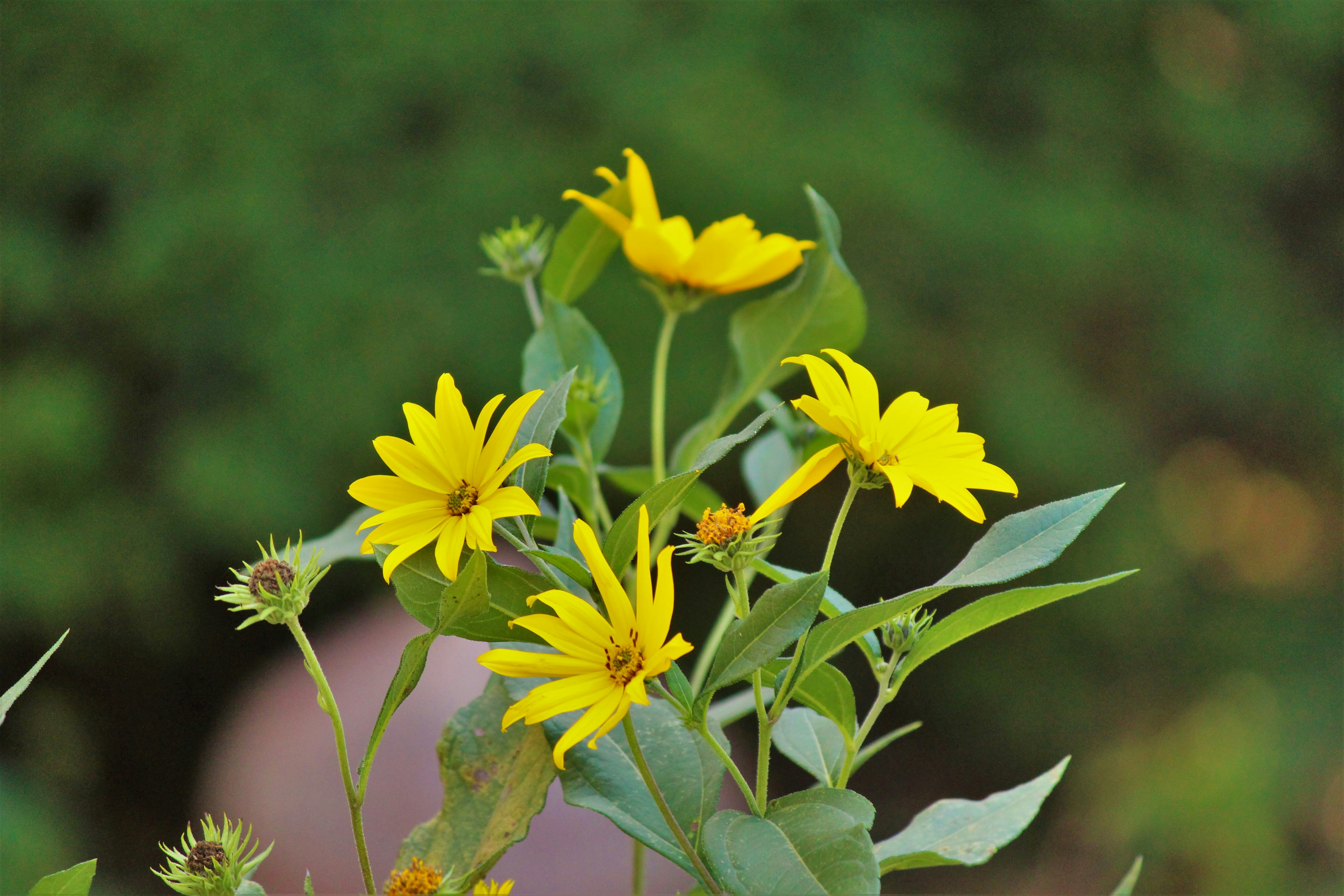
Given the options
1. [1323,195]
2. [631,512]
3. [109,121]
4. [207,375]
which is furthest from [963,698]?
[631,512]

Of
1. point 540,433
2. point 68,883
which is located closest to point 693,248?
point 540,433

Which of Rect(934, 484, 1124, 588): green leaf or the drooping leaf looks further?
the drooping leaf

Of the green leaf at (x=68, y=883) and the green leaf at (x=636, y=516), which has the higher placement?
the green leaf at (x=636, y=516)

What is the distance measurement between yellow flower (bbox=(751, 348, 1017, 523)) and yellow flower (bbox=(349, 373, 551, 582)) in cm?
6

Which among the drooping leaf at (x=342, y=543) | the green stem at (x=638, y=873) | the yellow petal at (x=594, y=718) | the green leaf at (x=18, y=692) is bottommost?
the green stem at (x=638, y=873)

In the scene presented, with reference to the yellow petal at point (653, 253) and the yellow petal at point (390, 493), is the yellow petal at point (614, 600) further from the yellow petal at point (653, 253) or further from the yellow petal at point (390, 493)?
the yellow petal at point (653, 253)

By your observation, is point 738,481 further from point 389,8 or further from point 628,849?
point 389,8

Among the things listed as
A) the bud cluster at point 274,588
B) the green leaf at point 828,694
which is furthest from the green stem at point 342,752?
the green leaf at point 828,694

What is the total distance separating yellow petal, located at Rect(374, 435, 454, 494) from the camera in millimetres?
279

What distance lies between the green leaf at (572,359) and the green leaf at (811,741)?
12 cm

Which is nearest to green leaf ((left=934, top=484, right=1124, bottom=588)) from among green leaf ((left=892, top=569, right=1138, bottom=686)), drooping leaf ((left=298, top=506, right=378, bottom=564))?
green leaf ((left=892, top=569, right=1138, bottom=686))

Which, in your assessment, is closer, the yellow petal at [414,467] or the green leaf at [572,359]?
the yellow petal at [414,467]

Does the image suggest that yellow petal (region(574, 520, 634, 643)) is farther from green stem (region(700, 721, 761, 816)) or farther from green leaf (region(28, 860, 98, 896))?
green leaf (region(28, 860, 98, 896))

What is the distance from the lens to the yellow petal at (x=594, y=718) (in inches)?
9.7
